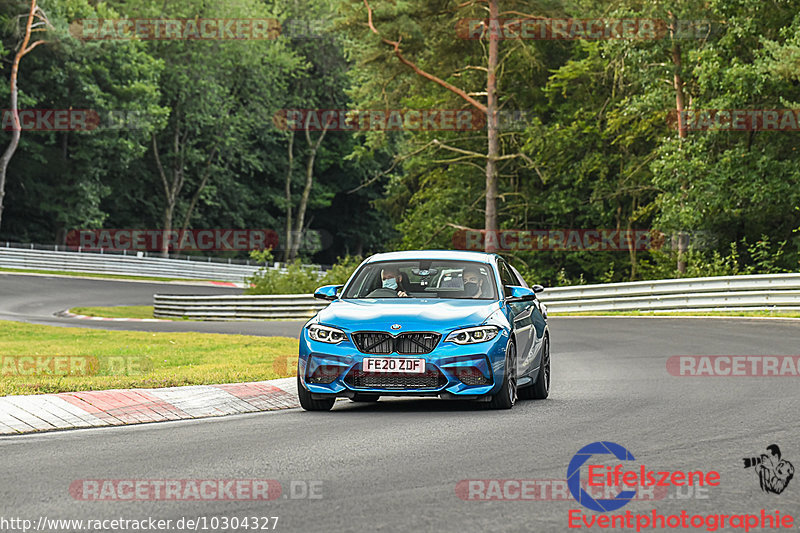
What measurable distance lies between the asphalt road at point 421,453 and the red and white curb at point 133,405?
40 cm

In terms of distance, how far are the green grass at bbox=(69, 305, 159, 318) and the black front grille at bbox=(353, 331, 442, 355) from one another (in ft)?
88.6

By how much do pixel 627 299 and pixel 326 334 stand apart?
67.9 ft

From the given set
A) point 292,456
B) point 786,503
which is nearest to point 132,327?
point 292,456

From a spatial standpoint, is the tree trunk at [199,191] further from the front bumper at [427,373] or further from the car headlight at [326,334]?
the front bumper at [427,373]

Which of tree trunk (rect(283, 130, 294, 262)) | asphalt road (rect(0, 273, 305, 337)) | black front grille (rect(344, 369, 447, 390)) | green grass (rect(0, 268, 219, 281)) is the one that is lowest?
asphalt road (rect(0, 273, 305, 337))

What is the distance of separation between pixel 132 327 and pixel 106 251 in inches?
1261

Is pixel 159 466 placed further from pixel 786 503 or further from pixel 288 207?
pixel 288 207

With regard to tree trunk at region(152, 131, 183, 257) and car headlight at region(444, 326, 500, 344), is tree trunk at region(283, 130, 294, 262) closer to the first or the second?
tree trunk at region(152, 131, 183, 257)

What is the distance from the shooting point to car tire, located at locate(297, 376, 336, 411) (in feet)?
36.0

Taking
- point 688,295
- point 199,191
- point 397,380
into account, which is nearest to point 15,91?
point 199,191

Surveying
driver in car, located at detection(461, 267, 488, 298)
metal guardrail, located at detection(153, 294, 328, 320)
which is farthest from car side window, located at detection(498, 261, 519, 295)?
metal guardrail, located at detection(153, 294, 328, 320)

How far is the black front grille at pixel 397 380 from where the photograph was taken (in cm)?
1050

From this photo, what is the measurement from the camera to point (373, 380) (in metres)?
10.6

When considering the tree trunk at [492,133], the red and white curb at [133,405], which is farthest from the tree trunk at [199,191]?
the red and white curb at [133,405]
